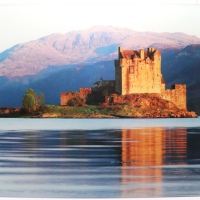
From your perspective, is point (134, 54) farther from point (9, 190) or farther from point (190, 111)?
point (9, 190)

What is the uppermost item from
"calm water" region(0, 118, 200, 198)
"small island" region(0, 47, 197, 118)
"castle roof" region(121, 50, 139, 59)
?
"castle roof" region(121, 50, 139, 59)

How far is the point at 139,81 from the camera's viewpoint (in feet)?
117

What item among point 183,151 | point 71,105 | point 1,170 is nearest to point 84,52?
point 71,105

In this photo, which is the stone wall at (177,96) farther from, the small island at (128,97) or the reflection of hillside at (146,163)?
the reflection of hillside at (146,163)

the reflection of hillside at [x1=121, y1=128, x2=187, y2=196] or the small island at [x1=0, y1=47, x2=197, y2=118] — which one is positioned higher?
the small island at [x1=0, y1=47, x2=197, y2=118]

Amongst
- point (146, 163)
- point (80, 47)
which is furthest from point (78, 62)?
point (146, 163)

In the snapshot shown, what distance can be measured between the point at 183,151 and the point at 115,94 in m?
24.4

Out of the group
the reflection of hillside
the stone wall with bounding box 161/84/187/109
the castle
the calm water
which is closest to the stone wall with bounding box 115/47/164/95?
the castle

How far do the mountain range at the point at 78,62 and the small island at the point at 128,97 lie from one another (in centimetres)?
47

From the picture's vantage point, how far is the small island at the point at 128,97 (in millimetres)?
33031

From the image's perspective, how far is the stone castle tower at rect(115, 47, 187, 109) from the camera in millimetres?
34844

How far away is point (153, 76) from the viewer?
36188mm

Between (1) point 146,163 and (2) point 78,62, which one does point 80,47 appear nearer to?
(2) point 78,62

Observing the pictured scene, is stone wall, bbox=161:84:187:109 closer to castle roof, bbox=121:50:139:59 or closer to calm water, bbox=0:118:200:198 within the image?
castle roof, bbox=121:50:139:59
